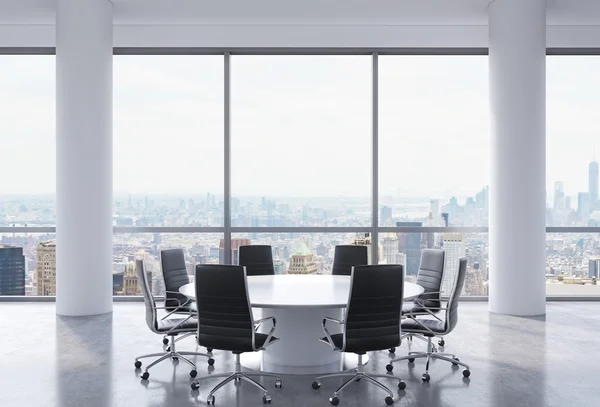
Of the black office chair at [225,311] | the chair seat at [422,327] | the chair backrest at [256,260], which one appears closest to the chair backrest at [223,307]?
the black office chair at [225,311]

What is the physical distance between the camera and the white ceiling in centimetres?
828

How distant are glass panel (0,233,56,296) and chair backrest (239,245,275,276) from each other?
3923mm

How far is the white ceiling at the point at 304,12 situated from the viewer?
8281 mm

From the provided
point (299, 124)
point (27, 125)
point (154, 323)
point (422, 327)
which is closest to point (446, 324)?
point (422, 327)

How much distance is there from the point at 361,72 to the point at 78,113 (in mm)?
4345

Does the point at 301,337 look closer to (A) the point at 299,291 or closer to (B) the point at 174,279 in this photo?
(A) the point at 299,291

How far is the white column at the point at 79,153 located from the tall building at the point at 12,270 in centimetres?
163

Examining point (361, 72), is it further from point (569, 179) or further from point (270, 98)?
point (569, 179)

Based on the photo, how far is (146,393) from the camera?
485 centimetres

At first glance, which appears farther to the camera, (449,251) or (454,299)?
(449,251)

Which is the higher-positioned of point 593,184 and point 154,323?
point 593,184

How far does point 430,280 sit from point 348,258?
43.8 inches

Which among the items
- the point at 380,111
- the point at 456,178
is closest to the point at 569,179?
the point at 456,178

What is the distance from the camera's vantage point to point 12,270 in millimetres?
9414
